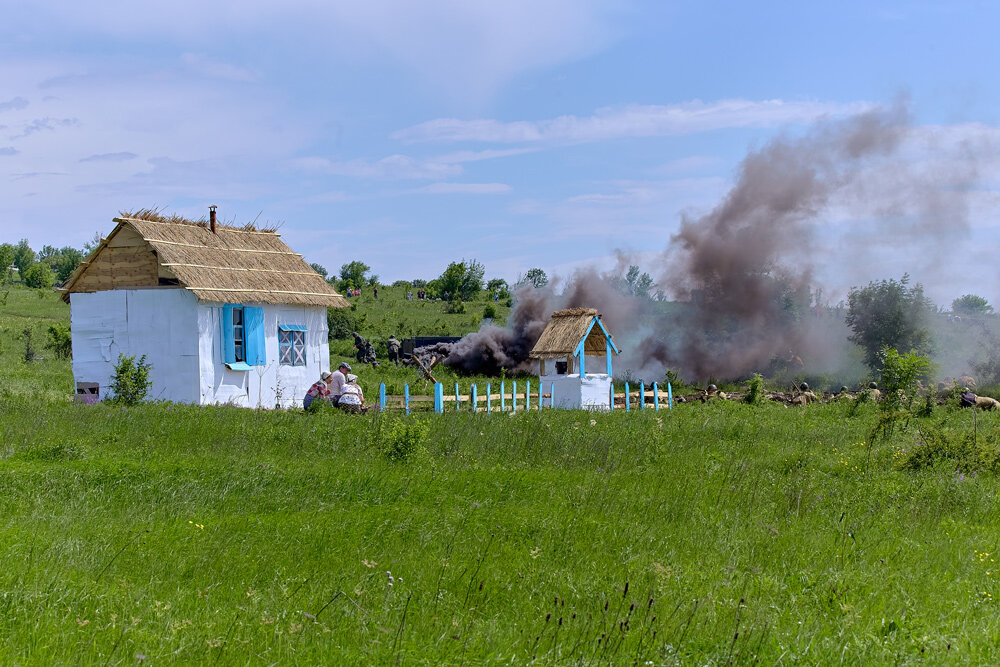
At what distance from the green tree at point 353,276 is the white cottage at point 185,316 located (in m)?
51.6

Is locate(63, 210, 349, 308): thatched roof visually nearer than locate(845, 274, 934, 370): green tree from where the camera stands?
Yes

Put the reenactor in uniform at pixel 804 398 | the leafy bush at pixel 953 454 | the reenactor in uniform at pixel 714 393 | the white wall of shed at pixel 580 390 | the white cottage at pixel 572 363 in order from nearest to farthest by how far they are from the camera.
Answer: the leafy bush at pixel 953 454 → the white wall of shed at pixel 580 390 → the white cottage at pixel 572 363 → the reenactor in uniform at pixel 804 398 → the reenactor in uniform at pixel 714 393

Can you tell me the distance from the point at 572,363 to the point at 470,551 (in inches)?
749

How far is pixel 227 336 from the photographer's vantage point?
73.2ft

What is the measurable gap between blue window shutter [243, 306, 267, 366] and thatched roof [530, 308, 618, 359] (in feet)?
28.5

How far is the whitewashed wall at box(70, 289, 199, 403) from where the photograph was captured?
856 inches

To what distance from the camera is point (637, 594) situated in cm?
754

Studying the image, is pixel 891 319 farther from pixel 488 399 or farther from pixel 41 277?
pixel 41 277

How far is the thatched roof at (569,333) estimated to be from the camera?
2670 centimetres

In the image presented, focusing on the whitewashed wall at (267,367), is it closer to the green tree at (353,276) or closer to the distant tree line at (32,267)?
the distant tree line at (32,267)

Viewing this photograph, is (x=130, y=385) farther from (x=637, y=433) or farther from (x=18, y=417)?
(x=637, y=433)

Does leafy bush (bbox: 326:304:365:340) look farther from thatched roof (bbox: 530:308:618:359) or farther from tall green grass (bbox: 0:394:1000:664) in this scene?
tall green grass (bbox: 0:394:1000:664)

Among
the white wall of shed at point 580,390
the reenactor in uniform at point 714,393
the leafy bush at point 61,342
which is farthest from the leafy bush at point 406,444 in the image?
the leafy bush at point 61,342

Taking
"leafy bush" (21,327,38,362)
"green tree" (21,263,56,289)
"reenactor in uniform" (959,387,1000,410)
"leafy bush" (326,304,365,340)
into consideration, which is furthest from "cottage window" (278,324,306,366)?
"green tree" (21,263,56,289)
